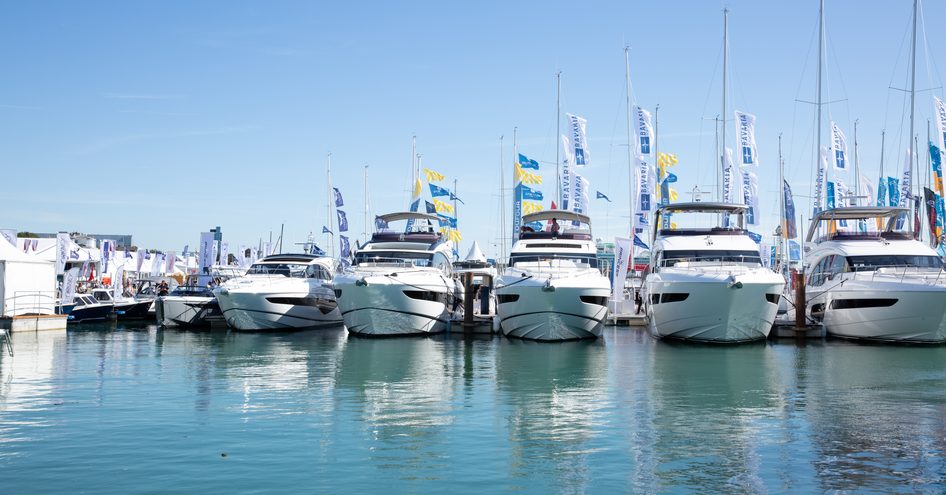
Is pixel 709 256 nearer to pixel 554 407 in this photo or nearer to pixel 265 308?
pixel 554 407

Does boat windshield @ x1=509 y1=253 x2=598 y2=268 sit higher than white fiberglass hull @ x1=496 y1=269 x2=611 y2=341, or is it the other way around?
boat windshield @ x1=509 y1=253 x2=598 y2=268

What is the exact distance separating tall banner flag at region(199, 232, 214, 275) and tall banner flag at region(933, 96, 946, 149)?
123 ft

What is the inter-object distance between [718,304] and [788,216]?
839 inches

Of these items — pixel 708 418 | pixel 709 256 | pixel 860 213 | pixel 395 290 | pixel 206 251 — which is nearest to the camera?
→ pixel 708 418

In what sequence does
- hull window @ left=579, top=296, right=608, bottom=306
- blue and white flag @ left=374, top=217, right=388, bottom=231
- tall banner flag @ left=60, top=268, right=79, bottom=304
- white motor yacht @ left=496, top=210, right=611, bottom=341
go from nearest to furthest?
white motor yacht @ left=496, top=210, right=611, bottom=341 < hull window @ left=579, top=296, right=608, bottom=306 < blue and white flag @ left=374, top=217, right=388, bottom=231 < tall banner flag @ left=60, top=268, right=79, bottom=304

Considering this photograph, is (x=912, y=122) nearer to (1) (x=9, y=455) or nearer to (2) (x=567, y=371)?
(2) (x=567, y=371)

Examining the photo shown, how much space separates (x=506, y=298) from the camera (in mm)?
33750

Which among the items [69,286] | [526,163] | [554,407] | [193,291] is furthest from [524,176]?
Answer: [554,407]

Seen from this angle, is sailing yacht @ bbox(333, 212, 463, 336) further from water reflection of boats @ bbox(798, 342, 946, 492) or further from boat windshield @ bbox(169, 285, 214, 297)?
water reflection of boats @ bbox(798, 342, 946, 492)

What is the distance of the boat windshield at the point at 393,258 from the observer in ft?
121

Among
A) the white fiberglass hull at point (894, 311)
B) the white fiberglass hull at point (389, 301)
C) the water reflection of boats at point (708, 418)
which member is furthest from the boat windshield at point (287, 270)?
the white fiberglass hull at point (894, 311)

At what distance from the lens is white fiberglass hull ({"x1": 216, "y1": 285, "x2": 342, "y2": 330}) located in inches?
1531

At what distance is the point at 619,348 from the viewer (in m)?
31.4

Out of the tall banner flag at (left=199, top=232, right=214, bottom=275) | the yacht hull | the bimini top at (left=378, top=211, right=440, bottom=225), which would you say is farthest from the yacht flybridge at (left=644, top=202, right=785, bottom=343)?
the tall banner flag at (left=199, top=232, right=214, bottom=275)
